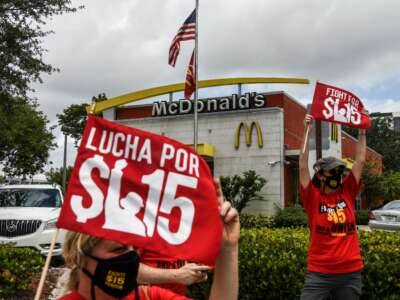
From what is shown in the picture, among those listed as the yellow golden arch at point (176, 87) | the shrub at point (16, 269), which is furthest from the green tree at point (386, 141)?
the shrub at point (16, 269)

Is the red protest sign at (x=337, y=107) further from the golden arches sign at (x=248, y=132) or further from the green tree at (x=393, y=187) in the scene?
the green tree at (x=393, y=187)

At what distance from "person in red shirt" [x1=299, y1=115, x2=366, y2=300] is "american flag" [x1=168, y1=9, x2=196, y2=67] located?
15.9m

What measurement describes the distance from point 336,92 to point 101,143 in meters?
4.52

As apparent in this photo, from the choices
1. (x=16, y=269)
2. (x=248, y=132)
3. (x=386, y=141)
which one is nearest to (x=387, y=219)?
(x=248, y=132)

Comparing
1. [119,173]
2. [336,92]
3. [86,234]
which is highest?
[336,92]

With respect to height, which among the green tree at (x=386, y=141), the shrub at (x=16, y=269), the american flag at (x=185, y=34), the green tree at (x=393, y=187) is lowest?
the shrub at (x=16, y=269)

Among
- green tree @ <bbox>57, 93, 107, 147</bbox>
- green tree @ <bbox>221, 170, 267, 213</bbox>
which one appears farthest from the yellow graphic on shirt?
green tree @ <bbox>57, 93, 107, 147</bbox>

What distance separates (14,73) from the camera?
48.8ft

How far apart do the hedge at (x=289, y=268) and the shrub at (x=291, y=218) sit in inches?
674

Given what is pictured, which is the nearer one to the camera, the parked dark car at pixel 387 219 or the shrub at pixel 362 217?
the parked dark car at pixel 387 219

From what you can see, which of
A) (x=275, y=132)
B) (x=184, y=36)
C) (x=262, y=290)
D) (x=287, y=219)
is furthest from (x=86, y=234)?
(x=275, y=132)

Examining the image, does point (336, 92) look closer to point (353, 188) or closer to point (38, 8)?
point (353, 188)

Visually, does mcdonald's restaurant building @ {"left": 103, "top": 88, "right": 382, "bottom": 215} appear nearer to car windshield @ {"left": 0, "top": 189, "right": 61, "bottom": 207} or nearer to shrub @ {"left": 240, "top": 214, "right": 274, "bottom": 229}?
shrub @ {"left": 240, "top": 214, "right": 274, "bottom": 229}

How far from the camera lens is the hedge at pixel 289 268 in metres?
5.88
